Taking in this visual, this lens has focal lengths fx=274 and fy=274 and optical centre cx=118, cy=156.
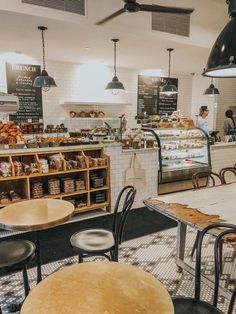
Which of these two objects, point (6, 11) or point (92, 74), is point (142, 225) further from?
point (92, 74)

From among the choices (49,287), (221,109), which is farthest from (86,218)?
(221,109)

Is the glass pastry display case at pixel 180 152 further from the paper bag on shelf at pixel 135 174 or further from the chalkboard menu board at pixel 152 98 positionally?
the chalkboard menu board at pixel 152 98

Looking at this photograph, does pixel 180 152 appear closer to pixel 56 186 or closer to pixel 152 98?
pixel 56 186

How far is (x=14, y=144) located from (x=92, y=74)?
4210 millimetres

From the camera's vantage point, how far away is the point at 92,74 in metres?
7.47

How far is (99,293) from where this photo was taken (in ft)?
4.29

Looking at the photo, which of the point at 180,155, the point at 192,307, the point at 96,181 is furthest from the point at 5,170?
the point at 180,155

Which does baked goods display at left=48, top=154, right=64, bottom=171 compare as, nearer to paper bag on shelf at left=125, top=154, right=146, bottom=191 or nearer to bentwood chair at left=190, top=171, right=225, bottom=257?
paper bag on shelf at left=125, top=154, right=146, bottom=191

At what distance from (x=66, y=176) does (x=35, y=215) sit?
2231mm

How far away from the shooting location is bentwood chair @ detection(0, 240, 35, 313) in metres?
2.00

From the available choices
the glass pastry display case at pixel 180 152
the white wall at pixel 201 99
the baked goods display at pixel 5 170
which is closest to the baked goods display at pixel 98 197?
the glass pastry display case at pixel 180 152

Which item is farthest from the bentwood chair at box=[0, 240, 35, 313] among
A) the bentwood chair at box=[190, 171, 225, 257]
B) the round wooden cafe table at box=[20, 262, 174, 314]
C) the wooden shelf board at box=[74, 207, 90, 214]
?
the wooden shelf board at box=[74, 207, 90, 214]

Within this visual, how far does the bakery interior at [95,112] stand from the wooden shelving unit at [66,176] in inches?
0.6

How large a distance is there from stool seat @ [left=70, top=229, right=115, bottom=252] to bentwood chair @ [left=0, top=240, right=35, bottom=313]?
366 millimetres
